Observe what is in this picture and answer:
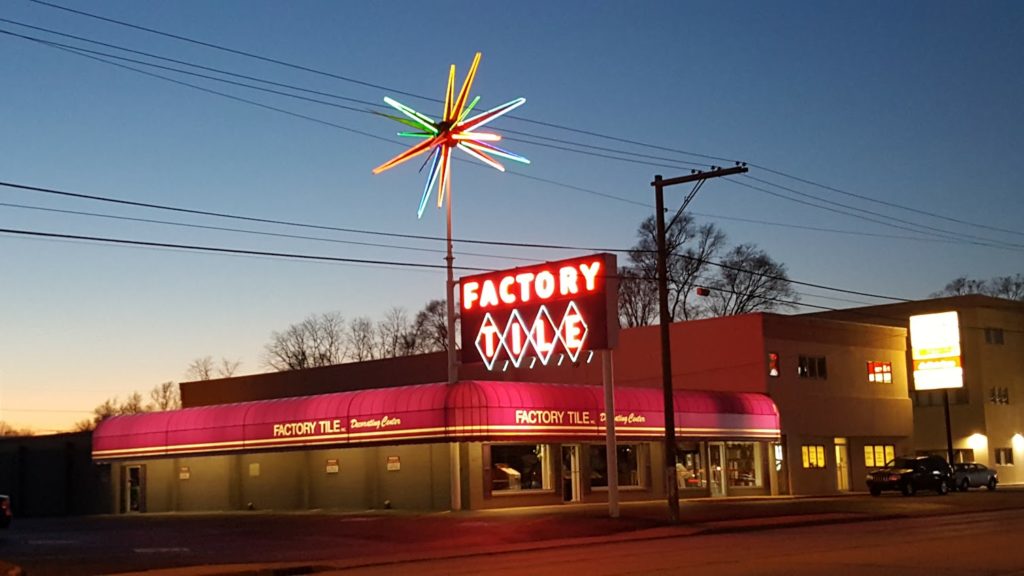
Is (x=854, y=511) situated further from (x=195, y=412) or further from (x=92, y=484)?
(x=92, y=484)

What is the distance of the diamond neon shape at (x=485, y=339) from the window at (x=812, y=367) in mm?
19234

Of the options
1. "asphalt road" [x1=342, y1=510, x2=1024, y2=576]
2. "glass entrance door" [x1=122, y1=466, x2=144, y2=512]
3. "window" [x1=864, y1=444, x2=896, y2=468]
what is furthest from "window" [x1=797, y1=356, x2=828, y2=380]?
"glass entrance door" [x1=122, y1=466, x2=144, y2=512]

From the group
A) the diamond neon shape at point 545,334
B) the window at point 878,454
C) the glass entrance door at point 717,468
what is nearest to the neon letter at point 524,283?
the diamond neon shape at point 545,334

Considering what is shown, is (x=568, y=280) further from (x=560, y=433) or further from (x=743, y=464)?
(x=743, y=464)

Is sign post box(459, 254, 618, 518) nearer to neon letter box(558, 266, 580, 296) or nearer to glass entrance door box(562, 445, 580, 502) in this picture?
neon letter box(558, 266, 580, 296)

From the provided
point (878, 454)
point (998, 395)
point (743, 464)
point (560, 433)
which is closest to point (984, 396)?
point (998, 395)

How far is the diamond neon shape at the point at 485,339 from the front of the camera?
40812mm

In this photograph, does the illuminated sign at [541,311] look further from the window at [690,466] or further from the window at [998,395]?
the window at [998,395]

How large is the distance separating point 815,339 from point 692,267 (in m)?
23.3

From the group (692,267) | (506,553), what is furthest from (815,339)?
(506,553)

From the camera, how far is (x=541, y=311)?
39438 mm

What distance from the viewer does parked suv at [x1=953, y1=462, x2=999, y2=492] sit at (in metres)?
55.1

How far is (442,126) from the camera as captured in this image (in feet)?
129

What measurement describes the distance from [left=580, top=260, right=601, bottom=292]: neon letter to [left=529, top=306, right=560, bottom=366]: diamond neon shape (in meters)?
1.86
